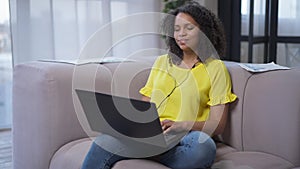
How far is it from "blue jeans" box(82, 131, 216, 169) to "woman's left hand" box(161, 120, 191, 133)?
4cm

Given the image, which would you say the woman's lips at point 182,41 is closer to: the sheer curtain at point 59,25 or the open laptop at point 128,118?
the open laptop at point 128,118

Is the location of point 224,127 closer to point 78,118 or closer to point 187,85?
point 187,85

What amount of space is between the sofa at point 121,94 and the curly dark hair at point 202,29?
0.13 m

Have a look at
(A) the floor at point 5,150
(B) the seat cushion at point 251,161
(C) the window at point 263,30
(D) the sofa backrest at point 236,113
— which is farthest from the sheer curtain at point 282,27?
(B) the seat cushion at point 251,161

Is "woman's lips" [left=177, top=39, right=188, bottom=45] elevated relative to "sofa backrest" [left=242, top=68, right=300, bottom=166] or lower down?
elevated

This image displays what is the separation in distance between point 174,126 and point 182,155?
0.13m

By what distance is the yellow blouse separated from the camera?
1.58 metres

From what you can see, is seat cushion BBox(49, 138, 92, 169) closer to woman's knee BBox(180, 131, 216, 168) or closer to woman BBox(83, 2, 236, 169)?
woman BBox(83, 2, 236, 169)

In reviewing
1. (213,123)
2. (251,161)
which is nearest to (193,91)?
(213,123)

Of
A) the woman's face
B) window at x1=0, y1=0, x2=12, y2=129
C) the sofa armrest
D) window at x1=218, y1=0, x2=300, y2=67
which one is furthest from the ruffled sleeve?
window at x1=218, y1=0, x2=300, y2=67

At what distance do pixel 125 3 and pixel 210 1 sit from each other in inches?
38.4

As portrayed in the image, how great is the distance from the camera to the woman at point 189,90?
4.60ft

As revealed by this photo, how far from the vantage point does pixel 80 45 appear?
3240 millimetres

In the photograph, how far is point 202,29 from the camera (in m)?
1.69
